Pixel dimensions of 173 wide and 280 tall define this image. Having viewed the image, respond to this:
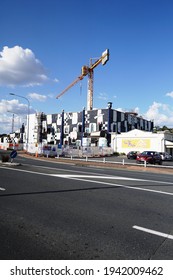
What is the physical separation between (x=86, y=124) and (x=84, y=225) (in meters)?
67.9

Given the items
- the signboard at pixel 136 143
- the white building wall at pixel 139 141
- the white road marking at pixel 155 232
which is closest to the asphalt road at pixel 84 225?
the white road marking at pixel 155 232

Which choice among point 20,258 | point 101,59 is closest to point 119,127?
point 101,59

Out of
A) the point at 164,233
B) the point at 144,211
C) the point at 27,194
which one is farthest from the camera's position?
the point at 27,194

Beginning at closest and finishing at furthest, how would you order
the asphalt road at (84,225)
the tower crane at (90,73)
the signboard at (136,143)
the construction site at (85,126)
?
the asphalt road at (84,225) < the signboard at (136,143) < the construction site at (85,126) < the tower crane at (90,73)

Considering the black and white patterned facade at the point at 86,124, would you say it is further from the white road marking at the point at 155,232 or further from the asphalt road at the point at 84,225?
the white road marking at the point at 155,232

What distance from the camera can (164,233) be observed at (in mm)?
5180

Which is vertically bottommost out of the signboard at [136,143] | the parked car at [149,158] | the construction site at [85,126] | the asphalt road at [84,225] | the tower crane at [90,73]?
the asphalt road at [84,225]

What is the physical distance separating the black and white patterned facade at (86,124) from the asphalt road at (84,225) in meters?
55.2

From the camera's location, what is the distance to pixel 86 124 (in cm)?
7306

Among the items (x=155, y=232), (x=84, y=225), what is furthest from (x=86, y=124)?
(x=155, y=232)

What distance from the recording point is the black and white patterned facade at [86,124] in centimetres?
6769

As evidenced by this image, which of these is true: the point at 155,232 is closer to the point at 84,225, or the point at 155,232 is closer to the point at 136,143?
the point at 84,225
